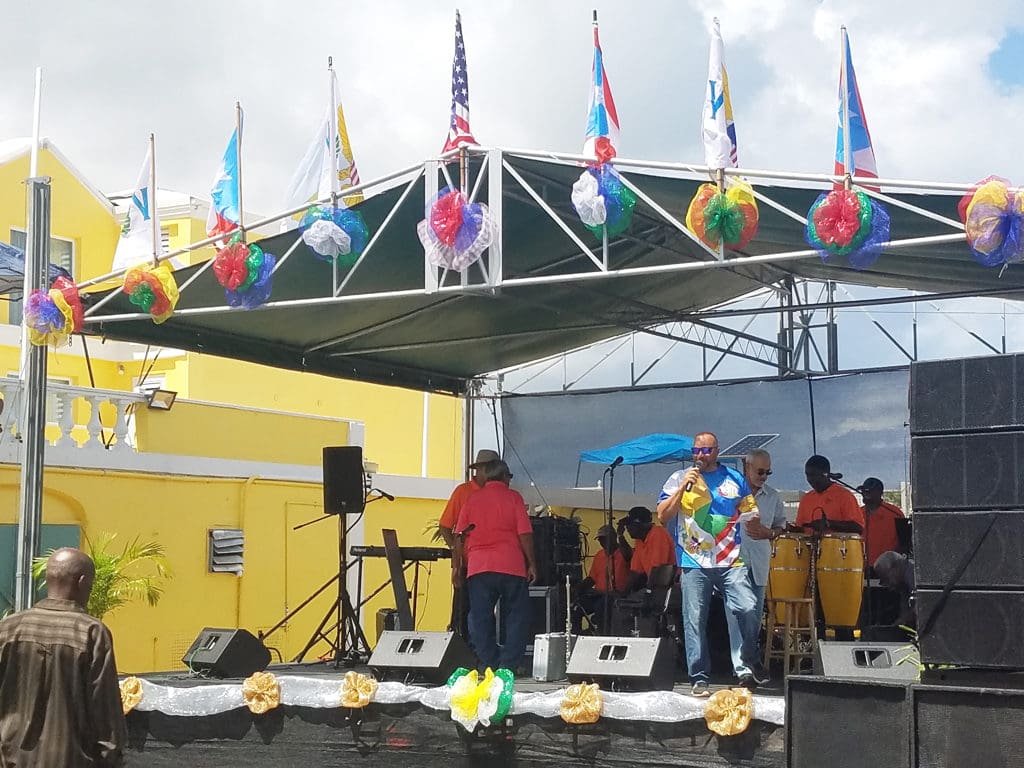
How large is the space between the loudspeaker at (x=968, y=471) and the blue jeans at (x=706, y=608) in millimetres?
1522

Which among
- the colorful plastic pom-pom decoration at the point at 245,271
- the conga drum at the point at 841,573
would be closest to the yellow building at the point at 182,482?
the colorful plastic pom-pom decoration at the point at 245,271

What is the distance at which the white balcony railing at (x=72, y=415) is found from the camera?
11531 mm

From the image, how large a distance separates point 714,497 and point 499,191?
2.10m

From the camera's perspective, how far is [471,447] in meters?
12.7

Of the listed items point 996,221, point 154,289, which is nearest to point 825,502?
point 996,221

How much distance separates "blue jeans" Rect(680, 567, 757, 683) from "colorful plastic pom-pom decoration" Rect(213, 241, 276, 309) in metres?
3.12

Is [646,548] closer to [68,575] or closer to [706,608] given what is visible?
[706,608]

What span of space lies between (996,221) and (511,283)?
2.58 metres

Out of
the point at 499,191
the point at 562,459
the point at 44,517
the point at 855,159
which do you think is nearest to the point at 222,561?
the point at 44,517

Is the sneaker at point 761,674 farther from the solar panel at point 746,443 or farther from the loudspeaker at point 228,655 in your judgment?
the solar panel at point 746,443

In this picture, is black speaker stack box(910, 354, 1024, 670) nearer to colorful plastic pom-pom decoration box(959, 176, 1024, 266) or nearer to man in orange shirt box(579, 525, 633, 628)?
colorful plastic pom-pom decoration box(959, 176, 1024, 266)

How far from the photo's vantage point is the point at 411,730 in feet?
23.1

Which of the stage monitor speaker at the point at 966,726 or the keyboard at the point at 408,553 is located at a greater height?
the keyboard at the point at 408,553

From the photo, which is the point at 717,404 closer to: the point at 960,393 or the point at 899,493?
the point at 899,493
